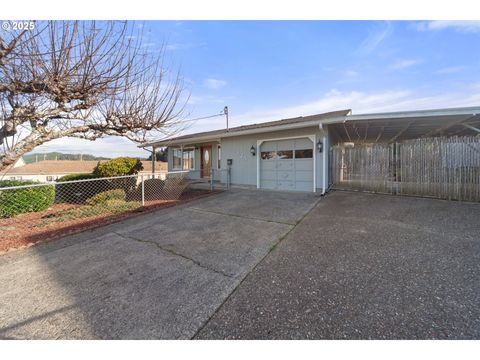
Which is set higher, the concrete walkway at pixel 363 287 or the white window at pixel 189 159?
the white window at pixel 189 159

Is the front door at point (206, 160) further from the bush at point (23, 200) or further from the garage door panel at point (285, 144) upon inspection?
the bush at point (23, 200)

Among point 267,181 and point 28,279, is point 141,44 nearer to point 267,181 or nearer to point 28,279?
Answer: point 28,279

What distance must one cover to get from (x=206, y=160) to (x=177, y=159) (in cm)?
287

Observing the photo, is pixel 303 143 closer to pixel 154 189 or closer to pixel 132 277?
pixel 154 189

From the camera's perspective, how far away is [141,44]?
15.2 ft

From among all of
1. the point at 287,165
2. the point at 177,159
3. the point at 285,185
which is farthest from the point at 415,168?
the point at 177,159

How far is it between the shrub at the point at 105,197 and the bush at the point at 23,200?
1358 mm

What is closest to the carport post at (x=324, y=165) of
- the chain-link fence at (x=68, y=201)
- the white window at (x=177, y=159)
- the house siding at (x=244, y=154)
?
the house siding at (x=244, y=154)

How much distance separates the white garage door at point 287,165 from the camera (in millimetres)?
8102

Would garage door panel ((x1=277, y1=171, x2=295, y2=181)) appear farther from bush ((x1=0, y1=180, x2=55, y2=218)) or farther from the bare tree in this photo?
bush ((x1=0, y1=180, x2=55, y2=218))

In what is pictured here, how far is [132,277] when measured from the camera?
2.62 meters

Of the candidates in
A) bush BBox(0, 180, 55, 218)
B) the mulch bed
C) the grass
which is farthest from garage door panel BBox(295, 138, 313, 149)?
bush BBox(0, 180, 55, 218)
